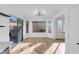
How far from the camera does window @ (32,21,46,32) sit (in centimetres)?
1345

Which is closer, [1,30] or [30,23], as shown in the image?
[1,30]

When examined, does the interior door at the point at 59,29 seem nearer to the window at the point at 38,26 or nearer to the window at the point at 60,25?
the window at the point at 60,25

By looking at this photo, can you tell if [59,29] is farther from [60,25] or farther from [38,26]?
[38,26]

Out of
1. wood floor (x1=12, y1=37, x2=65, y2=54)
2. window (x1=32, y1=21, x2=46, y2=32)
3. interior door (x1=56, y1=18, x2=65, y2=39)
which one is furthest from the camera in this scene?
window (x1=32, y1=21, x2=46, y2=32)

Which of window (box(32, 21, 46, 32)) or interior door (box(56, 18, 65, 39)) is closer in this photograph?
interior door (box(56, 18, 65, 39))

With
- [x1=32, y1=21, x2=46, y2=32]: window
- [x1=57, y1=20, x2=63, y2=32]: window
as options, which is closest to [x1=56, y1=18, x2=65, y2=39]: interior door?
[x1=57, y1=20, x2=63, y2=32]: window

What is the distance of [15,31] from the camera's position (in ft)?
31.1

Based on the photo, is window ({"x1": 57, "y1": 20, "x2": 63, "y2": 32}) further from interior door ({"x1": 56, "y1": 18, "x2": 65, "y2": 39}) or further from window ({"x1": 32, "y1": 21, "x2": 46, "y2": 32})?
window ({"x1": 32, "y1": 21, "x2": 46, "y2": 32})

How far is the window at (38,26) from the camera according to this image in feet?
44.1
